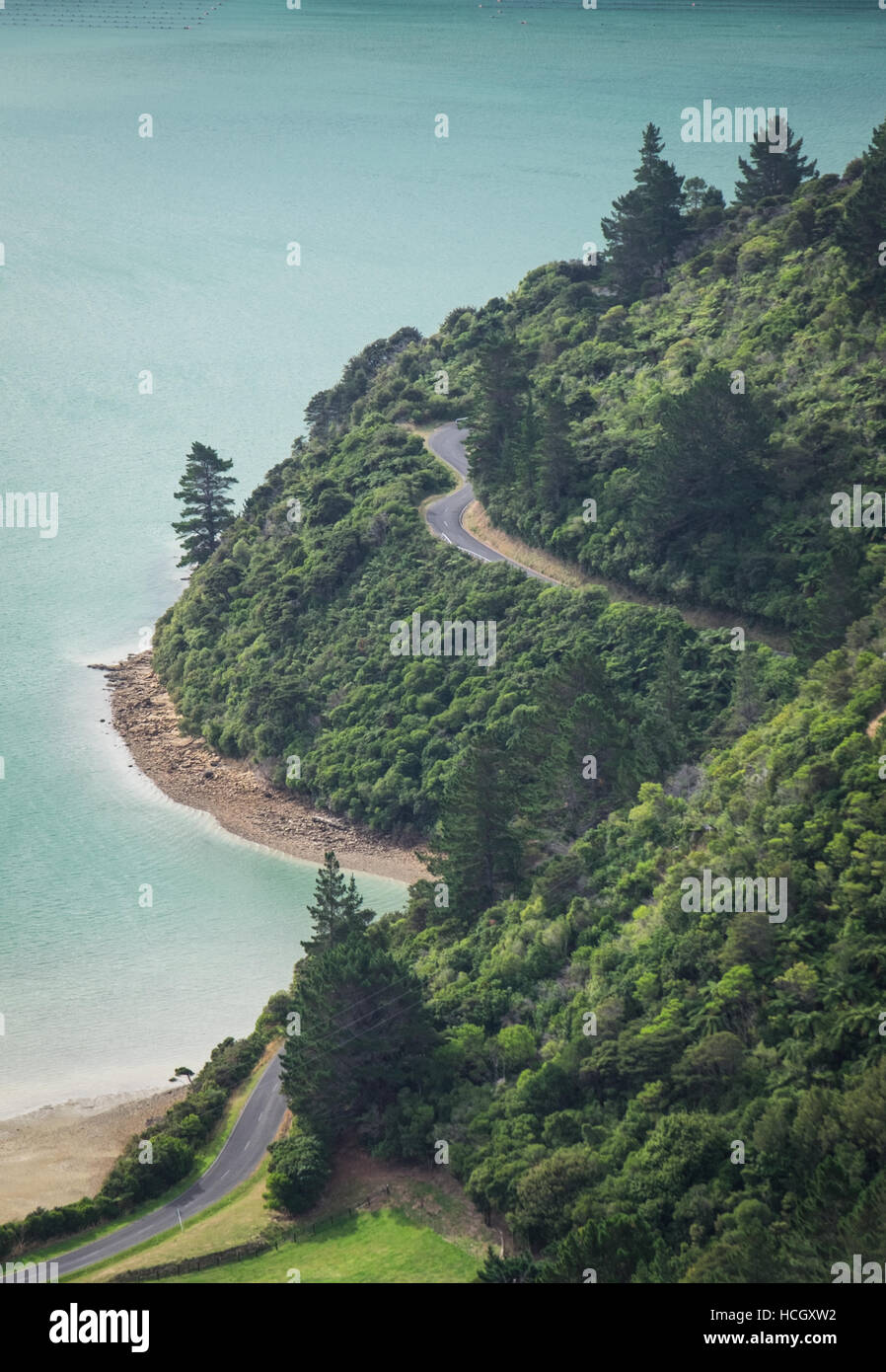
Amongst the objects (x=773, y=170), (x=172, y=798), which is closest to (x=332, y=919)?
(x=172, y=798)

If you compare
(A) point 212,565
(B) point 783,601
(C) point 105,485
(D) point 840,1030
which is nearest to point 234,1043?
(D) point 840,1030

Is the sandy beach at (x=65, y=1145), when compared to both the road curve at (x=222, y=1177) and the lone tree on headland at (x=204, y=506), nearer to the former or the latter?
the road curve at (x=222, y=1177)

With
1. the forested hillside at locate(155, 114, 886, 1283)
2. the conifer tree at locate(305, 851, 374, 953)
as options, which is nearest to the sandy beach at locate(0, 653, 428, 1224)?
the forested hillside at locate(155, 114, 886, 1283)

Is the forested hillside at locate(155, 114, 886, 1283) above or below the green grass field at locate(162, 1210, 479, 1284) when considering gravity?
above

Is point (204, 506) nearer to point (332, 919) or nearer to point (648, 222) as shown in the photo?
point (648, 222)

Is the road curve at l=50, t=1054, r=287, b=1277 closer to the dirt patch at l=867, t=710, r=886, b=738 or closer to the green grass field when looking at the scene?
the green grass field

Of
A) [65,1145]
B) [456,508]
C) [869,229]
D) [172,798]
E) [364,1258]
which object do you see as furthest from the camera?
[456,508]
